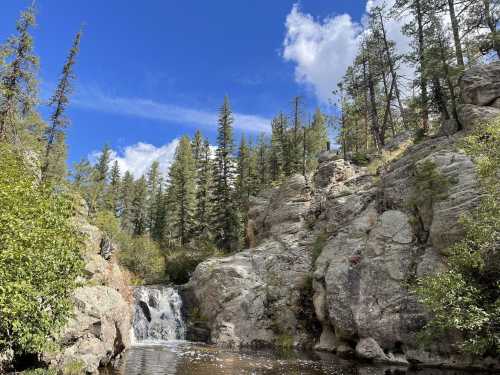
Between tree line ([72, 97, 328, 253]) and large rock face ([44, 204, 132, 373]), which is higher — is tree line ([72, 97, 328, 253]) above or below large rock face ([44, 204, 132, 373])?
above

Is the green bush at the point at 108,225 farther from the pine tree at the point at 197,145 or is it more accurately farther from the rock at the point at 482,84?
the rock at the point at 482,84

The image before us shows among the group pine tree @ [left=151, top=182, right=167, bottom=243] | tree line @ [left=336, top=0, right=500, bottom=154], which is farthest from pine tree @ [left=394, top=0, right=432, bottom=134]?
pine tree @ [left=151, top=182, right=167, bottom=243]

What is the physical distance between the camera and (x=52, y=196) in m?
16.2

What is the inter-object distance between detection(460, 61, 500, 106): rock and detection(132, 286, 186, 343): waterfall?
2902 cm

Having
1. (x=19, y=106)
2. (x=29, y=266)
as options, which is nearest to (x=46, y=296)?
(x=29, y=266)

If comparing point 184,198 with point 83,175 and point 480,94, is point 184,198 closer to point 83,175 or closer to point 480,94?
point 83,175

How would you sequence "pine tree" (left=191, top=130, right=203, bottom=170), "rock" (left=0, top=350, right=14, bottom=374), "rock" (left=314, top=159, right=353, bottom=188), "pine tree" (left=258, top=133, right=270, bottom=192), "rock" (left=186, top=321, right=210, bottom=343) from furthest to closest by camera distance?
"pine tree" (left=191, top=130, right=203, bottom=170)
"pine tree" (left=258, top=133, right=270, bottom=192)
"rock" (left=314, top=159, right=353, bottom=188)
"rock" (left=186, top=321, right=210, bottom=343)
"rock" (left=0, top=350, right=14, bottom=374)

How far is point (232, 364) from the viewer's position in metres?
21.5

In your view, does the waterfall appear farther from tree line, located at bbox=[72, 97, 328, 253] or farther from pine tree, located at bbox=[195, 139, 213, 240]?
pine tree, located at bbox=[195, 139, 213, 240]

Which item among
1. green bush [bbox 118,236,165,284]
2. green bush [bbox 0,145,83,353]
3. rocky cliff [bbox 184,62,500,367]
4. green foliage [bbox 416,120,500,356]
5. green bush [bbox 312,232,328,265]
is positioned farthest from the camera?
green bush [bbox 118,236,165,284]

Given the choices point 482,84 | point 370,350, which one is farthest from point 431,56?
Answer: point 370,350

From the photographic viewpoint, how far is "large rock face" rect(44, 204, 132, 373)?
1745 centimetres

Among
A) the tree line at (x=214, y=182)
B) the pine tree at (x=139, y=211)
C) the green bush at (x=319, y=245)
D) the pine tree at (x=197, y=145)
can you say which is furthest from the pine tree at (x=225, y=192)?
the pine tree at (x=139, y=211)

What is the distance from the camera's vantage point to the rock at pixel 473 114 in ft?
86.0
